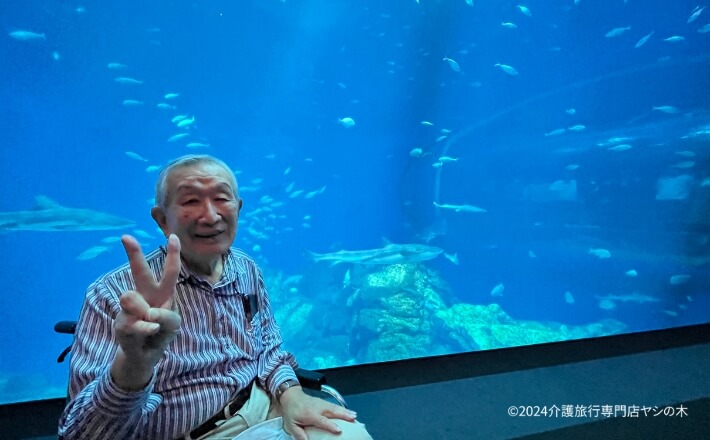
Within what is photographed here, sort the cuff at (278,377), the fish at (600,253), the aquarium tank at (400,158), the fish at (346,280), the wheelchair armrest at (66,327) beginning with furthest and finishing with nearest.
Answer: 1. the fish at (600,253)
2. the fish at (346,280)
3. the aquarium tank at (400,158)
4. the wheelchair armrest at (66,327)
5. the cuff at (278,377)

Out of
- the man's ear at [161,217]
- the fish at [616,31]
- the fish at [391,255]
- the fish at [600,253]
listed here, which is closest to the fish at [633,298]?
the fish at [600,253]

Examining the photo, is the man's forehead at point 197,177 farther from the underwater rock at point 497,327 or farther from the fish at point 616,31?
the fish at point 616,31

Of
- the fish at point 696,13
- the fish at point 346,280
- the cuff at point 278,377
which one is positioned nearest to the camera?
the cuff at point 278,377

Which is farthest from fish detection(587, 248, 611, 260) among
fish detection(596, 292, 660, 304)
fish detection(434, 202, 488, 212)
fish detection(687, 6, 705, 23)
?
fish detection(687, 6, 705, 23)

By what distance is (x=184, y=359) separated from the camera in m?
1.25

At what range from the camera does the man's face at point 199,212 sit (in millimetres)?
1296

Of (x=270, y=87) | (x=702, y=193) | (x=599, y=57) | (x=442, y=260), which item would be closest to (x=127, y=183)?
(x=270, y=87)

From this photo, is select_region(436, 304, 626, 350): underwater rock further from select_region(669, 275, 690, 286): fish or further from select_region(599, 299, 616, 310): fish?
select_region(669, 275, 690, 286): fish

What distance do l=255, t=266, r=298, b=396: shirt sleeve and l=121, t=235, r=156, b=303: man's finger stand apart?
731mm

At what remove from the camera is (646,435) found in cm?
238

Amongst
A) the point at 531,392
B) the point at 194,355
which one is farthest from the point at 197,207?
the point at 531,392

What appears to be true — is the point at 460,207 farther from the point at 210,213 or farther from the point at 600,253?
the point at 210,213

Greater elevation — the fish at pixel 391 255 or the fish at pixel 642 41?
the fish at pixel 642 41

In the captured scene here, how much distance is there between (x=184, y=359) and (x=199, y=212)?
43cm
